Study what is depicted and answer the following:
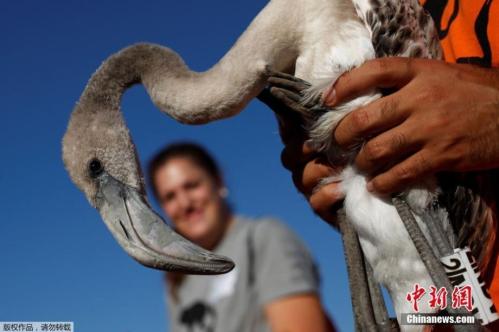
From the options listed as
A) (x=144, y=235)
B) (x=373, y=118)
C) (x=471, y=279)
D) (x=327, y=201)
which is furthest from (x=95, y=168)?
(x=471, y=279)

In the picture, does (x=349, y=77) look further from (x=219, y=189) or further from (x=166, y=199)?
(x=166, y=199)

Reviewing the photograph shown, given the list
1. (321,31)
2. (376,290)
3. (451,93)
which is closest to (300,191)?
(376,290)

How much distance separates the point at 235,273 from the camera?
2191 millimetres

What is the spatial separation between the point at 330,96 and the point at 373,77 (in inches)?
9.7

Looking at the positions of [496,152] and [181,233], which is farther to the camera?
[181,233]

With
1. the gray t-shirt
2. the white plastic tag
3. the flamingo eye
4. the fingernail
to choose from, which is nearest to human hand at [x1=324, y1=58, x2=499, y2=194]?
the fingernail

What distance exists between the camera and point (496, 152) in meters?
2.30

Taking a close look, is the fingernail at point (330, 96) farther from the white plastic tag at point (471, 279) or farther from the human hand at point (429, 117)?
the white plastic tag at point (471, 279)

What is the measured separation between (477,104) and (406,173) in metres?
0.38

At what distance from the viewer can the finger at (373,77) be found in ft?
7.68

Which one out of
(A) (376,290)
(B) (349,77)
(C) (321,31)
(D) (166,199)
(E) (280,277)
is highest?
(C) (321,31)

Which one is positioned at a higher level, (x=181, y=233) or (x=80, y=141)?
(x=80, y=141)

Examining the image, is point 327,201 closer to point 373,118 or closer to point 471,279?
point 373,118

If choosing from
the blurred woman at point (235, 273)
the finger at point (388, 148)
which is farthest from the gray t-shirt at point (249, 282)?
the finger at point (388, 148)
